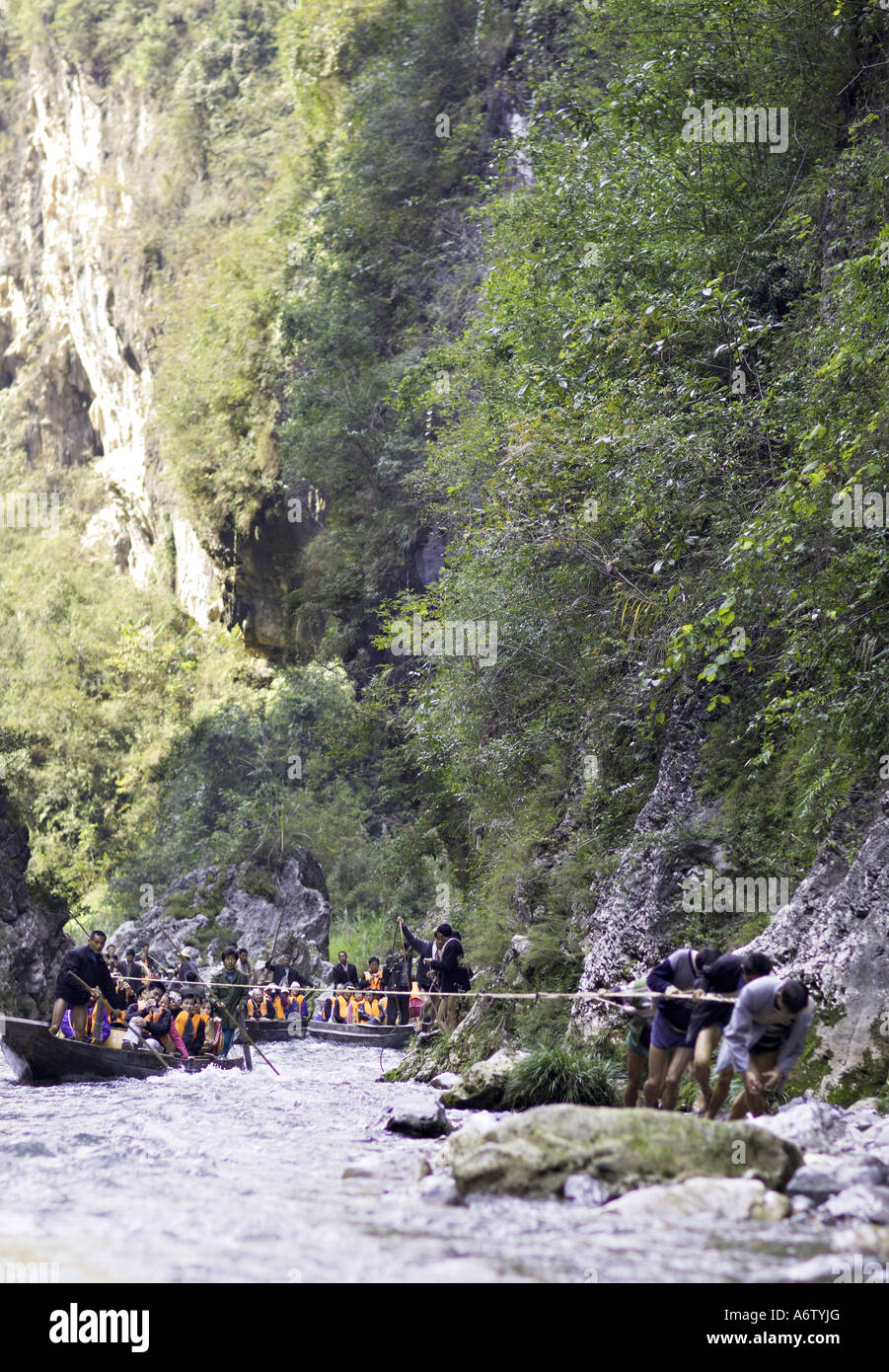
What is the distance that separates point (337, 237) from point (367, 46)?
6320mm

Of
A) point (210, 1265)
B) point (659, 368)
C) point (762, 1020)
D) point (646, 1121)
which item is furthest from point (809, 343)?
point (210, 1265)

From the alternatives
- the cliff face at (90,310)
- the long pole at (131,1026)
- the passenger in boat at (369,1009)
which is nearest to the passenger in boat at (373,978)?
the passenger in boat at (369,1009)

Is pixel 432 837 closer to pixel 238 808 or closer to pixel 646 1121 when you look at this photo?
pixel 238 808

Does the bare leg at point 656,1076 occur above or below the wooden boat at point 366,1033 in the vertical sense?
above

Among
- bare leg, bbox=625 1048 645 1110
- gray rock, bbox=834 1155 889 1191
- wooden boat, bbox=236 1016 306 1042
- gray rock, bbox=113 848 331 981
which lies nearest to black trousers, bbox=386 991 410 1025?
wooden boat, bbox=236 1016 306 1042

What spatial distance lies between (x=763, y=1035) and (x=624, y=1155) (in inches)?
61.9

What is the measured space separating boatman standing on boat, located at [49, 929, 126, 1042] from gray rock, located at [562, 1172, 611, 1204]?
28.9ft

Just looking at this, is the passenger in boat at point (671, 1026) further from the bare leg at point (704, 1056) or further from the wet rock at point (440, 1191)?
the wet rock at point (440, 1191)

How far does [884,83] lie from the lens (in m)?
14.0

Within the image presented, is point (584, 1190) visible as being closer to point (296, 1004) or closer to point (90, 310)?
point (296, 1004)

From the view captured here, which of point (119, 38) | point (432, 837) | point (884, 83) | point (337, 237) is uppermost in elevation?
point (119, 38)

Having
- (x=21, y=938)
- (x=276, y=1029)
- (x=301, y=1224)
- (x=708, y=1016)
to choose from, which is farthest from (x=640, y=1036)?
(x=21, y=938)

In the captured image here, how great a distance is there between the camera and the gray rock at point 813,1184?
661 centimetres
